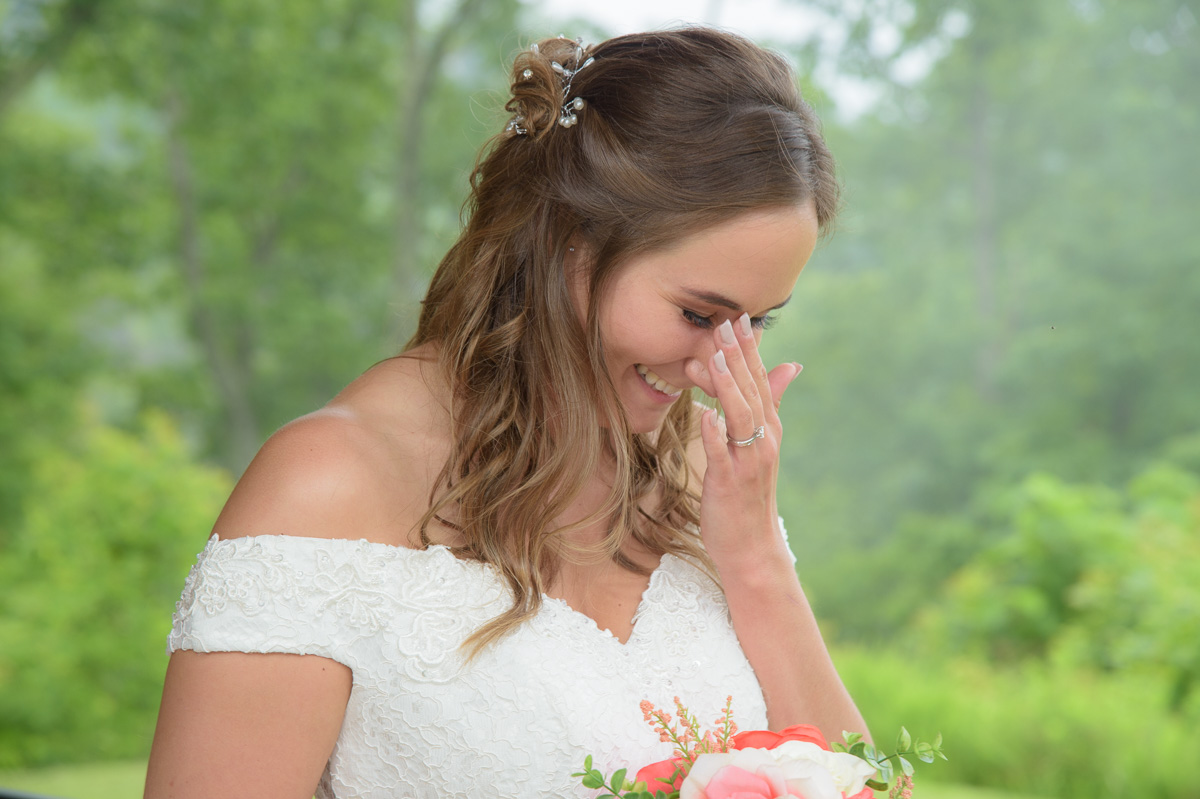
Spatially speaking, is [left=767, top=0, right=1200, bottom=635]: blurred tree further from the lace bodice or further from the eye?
the lace bodice

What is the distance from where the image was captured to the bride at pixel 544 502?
151cm

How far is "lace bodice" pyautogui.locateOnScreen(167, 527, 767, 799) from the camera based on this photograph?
59.0 inches

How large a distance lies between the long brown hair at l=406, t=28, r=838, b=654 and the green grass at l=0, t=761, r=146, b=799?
3.94 meters

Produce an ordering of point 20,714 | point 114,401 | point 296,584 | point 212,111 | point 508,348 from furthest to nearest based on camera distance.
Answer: point 114,401
point 212,111
point 20,714
point 508,348
point 296,584

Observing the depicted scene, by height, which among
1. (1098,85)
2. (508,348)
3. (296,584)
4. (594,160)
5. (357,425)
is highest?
(1098,85)

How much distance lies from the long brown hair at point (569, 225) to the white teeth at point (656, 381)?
6cm

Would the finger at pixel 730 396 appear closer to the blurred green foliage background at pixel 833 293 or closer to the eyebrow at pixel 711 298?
the eyebrow at pixel 711 298

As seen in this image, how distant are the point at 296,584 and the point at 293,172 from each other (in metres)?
8.04

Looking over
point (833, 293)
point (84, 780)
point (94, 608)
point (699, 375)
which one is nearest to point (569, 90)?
point (699, 375)

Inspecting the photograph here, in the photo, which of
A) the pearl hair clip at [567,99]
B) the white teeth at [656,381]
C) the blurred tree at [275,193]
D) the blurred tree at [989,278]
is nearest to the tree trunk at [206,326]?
the blurred tree at [275,193]

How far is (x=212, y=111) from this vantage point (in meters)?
8.05

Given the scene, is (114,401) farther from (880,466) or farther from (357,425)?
(357,425)

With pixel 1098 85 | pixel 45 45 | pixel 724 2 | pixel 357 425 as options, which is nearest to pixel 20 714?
pixel 45 45

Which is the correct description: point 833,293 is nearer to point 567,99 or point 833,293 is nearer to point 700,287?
point 567,99
